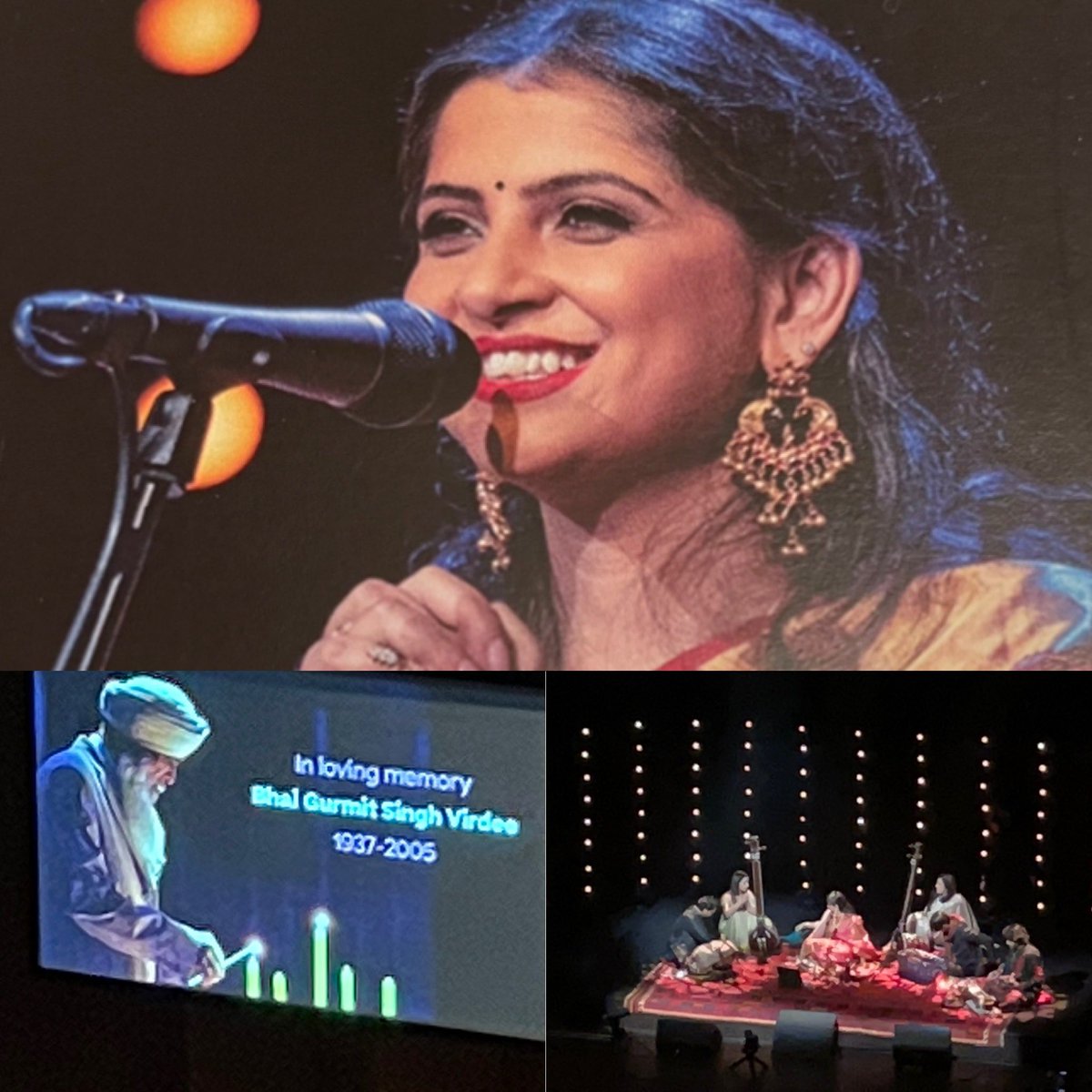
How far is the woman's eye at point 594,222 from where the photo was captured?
1178 millimetres

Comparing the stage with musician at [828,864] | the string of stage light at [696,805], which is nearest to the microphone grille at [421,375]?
the stage with musician at [828,864]

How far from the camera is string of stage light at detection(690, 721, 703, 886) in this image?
3.28 meters

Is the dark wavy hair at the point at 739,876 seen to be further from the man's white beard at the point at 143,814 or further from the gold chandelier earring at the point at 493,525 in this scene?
the gold chandelier earring at the point at 493,525

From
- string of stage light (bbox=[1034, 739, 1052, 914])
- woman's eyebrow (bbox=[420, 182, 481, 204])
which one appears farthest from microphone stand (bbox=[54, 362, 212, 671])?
string of stage light (bbox=[1034, 739, 1052, 914])

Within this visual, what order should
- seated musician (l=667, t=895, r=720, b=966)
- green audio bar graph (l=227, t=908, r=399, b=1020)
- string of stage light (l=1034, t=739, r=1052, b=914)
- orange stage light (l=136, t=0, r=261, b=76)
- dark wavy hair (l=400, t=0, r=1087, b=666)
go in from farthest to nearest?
seated musician (l=667, t=895, r=720, b=966)
green audio bar graph (l=227, t=908, r=399, b=1020)
string of stage light (l=1034, t=739, r=1052, b=914)
orange stage light (l=136, t=0, r=261, b=76)
dark wavy hair (l=400, t=0, r=1087, b=666)

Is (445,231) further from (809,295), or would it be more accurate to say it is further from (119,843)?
(119,843)

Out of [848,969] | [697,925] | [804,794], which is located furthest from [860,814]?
[697,925]

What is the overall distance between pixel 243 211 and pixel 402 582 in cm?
36

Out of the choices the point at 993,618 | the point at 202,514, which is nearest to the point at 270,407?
the point at 202,514

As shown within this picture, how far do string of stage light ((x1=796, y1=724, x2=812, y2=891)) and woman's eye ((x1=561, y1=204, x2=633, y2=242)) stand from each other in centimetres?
225

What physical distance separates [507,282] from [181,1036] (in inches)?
102

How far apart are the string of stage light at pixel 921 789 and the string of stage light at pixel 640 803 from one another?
61 cm

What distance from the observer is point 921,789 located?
320 centimetres

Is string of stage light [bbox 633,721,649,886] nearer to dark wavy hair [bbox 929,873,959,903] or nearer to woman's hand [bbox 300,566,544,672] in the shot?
dark wavy hair [bbox 929,873,959,903]
